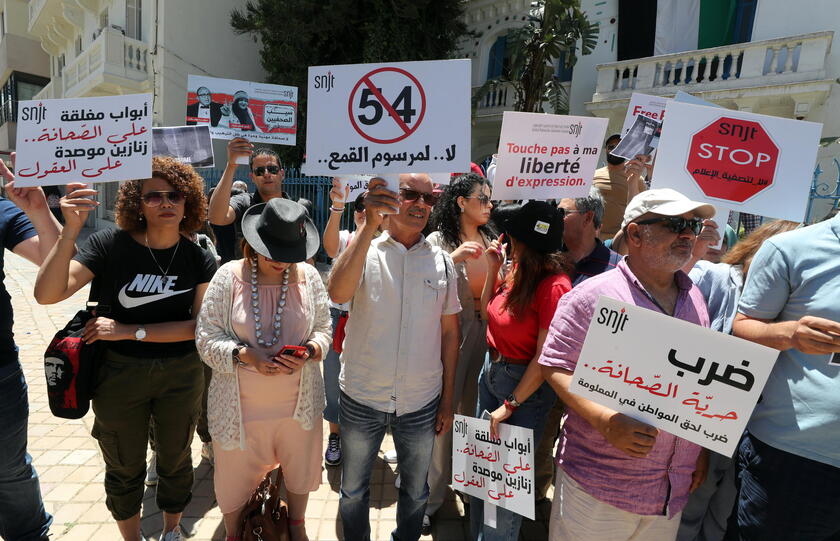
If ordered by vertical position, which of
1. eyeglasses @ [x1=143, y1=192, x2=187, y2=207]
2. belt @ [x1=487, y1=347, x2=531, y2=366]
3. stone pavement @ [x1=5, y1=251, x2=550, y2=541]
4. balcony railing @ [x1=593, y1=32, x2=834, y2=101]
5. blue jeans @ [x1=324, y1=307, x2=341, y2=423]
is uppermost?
balcony railing @ [x1=593, y1=32, x2=834, y2=101]

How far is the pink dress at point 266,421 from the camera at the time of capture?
2174mm

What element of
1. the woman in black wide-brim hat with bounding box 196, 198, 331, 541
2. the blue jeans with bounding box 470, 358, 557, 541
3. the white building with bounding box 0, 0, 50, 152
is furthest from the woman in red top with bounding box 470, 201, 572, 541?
the white building with bounding box 0, 0, 50, 152

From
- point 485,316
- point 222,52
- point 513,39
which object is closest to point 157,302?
point 485,316

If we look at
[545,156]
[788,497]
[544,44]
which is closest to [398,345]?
[545,156]

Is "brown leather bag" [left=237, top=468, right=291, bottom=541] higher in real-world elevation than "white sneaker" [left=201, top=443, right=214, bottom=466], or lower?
higher

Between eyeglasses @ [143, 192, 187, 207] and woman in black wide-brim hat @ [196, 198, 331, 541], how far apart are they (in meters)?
0.38

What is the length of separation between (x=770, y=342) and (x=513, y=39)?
10050 mm

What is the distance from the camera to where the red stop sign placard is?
8.18ft

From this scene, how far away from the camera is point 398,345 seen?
218 cm

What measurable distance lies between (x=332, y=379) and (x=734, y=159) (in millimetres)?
2966

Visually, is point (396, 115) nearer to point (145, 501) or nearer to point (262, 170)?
point (262, 170)

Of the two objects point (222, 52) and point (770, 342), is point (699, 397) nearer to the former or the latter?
point (770, 342)

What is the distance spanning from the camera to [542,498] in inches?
121

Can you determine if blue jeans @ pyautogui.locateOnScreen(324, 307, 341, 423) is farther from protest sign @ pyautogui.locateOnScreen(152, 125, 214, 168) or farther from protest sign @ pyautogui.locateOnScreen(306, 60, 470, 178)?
protest sign @ pyautogui.locateOnScreen(306, 60, 470, 178)
